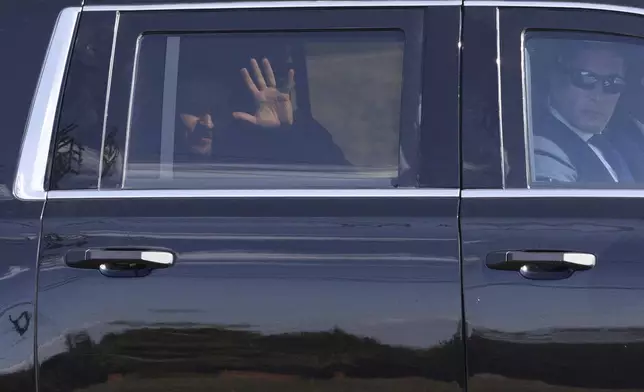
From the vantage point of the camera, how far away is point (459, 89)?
2.58 metres

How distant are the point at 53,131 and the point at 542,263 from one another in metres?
1.36

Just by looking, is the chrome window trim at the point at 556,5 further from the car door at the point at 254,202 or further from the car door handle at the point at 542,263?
the car door handle at the point at 542,263

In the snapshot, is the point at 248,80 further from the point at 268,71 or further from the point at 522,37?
the point at 522,37

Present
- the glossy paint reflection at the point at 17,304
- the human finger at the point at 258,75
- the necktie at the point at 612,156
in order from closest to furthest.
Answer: the glossy paint reflection at the point at 17,304 → the necktie at the point at 612,156 → the human finger at the point at 258,75

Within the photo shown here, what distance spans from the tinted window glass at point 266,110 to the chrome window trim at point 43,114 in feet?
0.69

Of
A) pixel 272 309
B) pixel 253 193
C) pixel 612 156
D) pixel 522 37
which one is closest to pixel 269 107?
pixel 253 193

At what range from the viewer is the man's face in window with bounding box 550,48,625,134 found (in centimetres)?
263

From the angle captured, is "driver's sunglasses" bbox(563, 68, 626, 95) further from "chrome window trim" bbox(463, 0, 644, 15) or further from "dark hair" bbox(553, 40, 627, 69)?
"chrome window trim" bbox(463, 0, 644, 15)

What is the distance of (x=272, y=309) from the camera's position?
2439 mm

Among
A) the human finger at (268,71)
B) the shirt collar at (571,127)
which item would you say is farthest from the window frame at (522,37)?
the human finger at (268,71)

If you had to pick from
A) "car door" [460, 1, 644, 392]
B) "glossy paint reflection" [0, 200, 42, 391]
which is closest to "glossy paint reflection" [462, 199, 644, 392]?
"car door" [460, 1, 644, 392]

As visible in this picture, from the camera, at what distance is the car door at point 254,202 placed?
2.43 meters

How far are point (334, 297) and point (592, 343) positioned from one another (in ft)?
2.13

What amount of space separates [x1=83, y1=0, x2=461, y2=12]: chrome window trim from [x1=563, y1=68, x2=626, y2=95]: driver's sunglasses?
371 millimetres
